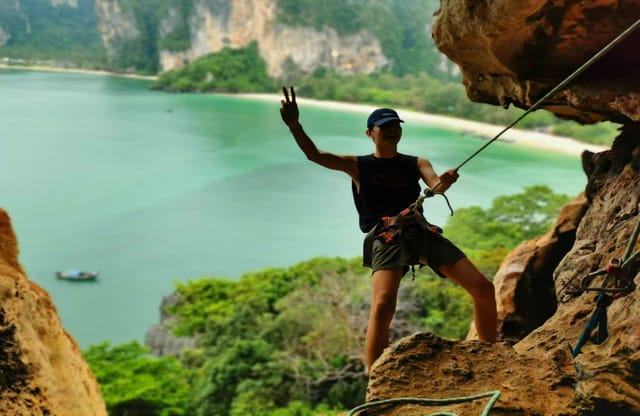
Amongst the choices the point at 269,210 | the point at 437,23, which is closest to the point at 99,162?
the point at 269,210

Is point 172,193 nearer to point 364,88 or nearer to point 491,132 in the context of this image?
point 491,132

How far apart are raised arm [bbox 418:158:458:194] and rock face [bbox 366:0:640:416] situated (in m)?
0.57

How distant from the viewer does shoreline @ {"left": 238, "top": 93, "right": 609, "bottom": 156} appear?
29.2m

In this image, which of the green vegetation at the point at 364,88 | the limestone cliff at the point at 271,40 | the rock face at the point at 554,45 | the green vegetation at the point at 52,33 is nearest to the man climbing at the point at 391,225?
the rock face at the point at 554,45

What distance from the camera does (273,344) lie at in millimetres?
8586

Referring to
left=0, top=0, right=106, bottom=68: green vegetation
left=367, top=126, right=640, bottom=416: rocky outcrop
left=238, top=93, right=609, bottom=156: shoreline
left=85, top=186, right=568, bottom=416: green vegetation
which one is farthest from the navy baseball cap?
left=0, top=0, right=106, bottom=68: green vegetation

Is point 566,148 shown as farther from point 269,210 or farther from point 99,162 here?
point 99,162

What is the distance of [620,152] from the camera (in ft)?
10.3

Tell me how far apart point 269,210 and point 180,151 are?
994cm

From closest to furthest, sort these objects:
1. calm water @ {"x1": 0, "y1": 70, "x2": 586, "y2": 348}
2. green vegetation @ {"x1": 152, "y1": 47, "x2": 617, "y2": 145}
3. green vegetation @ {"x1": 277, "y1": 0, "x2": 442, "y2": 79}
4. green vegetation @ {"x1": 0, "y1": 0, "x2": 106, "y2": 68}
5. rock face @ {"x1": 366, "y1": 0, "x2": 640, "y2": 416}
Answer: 1. rock face @ {"x1": 366, "y1": 0, "x2": 640, "y2": 416}
2. calm water @ {"x1": 0, "y1": 70, "x2": 586, "y2": 348}
3. green vegetation @ {"x1": 152, "y1": 47, "x2": 617, "y2": 145}
4. green vegetation @ {"x1": 277, "y1": 0, "x2": 442, "y2": 79}
5. green vegetation @ {"x1": 0, "y1": 0, "x2": 106, "y2": 68}

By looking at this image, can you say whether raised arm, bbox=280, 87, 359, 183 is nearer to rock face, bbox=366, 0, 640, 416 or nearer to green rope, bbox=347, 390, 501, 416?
rock face, bbox=366, 0, 640, 416

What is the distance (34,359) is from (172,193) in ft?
64.8

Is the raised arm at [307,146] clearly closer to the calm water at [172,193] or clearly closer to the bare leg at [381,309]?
the bare leg at [381,309]

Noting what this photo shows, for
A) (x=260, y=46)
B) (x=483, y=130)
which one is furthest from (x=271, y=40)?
(x=483, y=130)
